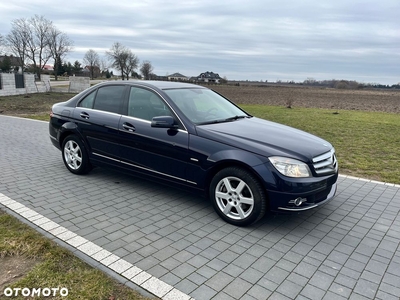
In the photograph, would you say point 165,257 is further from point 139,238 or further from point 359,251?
point 359,251

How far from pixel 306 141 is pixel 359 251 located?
1453mm

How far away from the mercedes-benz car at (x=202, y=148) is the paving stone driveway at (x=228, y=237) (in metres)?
0.37

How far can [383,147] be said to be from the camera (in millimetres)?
8758

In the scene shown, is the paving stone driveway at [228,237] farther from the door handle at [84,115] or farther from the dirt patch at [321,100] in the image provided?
the dirt patch at [321,100]

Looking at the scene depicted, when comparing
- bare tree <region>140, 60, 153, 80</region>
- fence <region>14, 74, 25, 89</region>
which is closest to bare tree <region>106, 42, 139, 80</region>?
bare tree <region>140, 60, 153, 80</region>

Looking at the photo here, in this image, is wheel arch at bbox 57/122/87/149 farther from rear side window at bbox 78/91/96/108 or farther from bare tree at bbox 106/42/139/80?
bare tree at bbox 106/42/139/80

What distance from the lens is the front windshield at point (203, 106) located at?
181 inches

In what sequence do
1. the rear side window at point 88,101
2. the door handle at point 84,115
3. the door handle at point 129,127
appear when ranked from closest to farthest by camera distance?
1. the door handle at point 129,127
2. the door handle at point 84,115
3. the rear side window at point 88,101

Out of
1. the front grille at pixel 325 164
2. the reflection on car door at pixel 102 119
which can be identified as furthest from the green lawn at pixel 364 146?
the reflection on car door at pixel 102 119

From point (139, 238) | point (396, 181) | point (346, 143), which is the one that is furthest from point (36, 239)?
point (346, 143)

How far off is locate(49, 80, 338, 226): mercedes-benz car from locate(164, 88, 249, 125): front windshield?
2 centimetres

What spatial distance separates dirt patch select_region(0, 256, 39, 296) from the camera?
2.83 metres

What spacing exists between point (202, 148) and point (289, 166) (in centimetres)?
108

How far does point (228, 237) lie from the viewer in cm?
377
